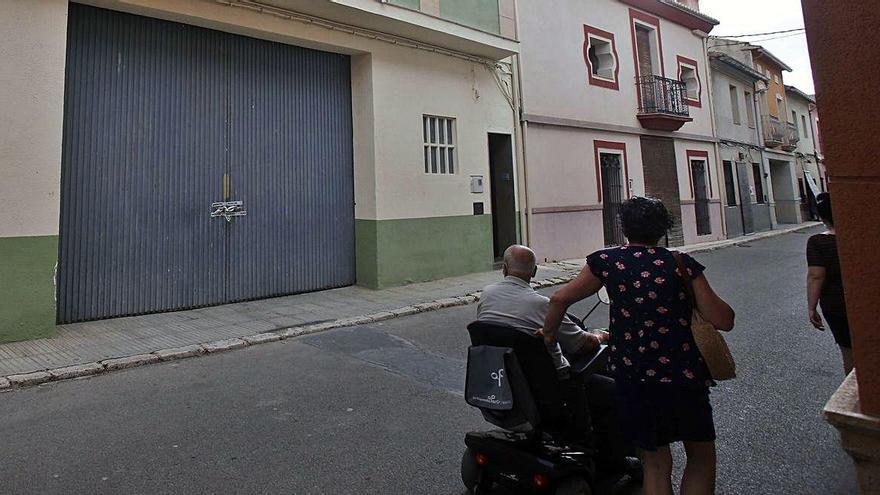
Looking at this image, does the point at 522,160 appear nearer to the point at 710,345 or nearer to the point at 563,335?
the point at 563,335

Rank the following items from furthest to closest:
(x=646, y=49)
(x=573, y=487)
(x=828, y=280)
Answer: (x=646, y=49) → (x=828, y=280) → (x=573, y=487)

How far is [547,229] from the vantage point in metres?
12.8

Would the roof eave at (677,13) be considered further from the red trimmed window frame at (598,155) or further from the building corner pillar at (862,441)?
the building corner pillar at (862,441)

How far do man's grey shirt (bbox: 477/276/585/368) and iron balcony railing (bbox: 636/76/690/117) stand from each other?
1508 cm

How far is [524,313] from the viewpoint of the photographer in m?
2.57

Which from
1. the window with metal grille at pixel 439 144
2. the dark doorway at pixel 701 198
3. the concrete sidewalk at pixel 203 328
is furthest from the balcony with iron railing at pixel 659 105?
the concrete sidewalk at pixel 203 328

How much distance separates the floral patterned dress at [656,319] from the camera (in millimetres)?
2041

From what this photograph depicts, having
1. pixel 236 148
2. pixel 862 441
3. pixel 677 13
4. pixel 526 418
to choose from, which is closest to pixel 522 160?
pixel 236 148

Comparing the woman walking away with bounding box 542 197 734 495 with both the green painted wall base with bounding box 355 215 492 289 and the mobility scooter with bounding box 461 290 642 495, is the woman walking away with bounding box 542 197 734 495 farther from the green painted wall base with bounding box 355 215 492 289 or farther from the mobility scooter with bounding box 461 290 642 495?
the green painted wall base with bounding box 355 215 492 289

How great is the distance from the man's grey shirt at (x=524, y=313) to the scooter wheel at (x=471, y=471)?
27.3 inches

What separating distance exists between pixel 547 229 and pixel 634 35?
26.2 ft

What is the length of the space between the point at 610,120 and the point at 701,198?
19.3 ft

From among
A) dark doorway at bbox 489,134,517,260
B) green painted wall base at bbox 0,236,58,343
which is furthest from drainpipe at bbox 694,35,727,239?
green painted wall base at bbox 0,236,58,343

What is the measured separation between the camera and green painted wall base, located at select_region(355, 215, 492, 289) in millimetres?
9203
